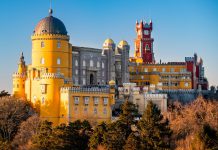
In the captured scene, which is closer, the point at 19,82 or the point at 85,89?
the point at 85,89

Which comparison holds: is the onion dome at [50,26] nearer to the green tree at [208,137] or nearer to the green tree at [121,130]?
the green tree at [121,130]

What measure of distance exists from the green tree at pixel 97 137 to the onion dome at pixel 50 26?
20898 mm

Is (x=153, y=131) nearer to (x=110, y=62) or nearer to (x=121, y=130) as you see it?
(x=121, y=130)

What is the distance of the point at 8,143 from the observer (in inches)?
3223

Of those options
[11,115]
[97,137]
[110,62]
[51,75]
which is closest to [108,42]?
[110,62]

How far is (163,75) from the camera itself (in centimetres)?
11588

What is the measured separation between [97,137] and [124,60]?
111ft

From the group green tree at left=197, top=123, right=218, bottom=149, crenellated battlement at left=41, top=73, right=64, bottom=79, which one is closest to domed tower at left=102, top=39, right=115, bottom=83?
crenellated battlement at left=41, top=73, right=64, bottom=79


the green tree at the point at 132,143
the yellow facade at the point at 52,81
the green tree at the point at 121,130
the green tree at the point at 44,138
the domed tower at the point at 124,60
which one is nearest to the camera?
the green tree at the point at 132,143

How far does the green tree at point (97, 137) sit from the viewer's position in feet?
247

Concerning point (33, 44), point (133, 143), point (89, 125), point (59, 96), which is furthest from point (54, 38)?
point (133, 143)

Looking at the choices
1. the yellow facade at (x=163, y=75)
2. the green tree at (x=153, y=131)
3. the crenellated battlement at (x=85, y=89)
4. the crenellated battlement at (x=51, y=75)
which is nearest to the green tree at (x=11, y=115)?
the crenellated battlement at (x=51, y=75)

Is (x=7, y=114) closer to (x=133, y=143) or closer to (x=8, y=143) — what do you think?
(x=8, y=143)

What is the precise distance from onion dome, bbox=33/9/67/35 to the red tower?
1202 inches
